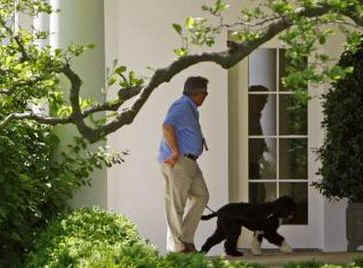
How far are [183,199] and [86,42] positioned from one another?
203cm

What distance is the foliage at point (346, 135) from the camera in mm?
10289

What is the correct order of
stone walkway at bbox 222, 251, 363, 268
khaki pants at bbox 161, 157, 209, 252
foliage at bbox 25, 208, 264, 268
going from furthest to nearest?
stone walkway at bbox 222, 251, 363, 268, khaki pants at bbox 161, 157, 209, 252, foliage at bbox 25, 208, 264, 268

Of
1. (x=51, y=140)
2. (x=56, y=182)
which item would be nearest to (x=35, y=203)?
(x=56, y=182)

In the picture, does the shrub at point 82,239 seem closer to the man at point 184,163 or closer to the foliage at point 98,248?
the foliage at point 98,248

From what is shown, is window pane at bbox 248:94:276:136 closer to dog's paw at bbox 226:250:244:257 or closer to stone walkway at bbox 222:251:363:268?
stone walkway at bbox 222:251:363:268

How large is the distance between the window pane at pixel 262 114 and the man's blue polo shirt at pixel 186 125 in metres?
2.29

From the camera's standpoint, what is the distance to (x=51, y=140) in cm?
787

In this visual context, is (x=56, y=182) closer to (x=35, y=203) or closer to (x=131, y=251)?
(x=35, y=203)

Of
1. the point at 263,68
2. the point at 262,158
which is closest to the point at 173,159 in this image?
the point at 262,158

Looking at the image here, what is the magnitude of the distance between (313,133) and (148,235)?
223 cm

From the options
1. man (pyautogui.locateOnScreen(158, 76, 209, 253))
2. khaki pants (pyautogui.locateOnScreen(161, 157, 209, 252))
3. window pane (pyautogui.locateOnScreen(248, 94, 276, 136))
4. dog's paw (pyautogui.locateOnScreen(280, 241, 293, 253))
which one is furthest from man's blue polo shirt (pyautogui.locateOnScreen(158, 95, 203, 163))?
window pane (pyautogui.locateOnScreen(248, 94, 276, 136))

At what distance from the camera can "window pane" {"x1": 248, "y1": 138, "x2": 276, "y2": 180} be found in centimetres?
1130

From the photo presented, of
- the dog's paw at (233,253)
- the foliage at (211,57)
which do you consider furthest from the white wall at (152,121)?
the foliage at (211,57)

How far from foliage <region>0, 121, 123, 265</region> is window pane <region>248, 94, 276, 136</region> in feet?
11.9
